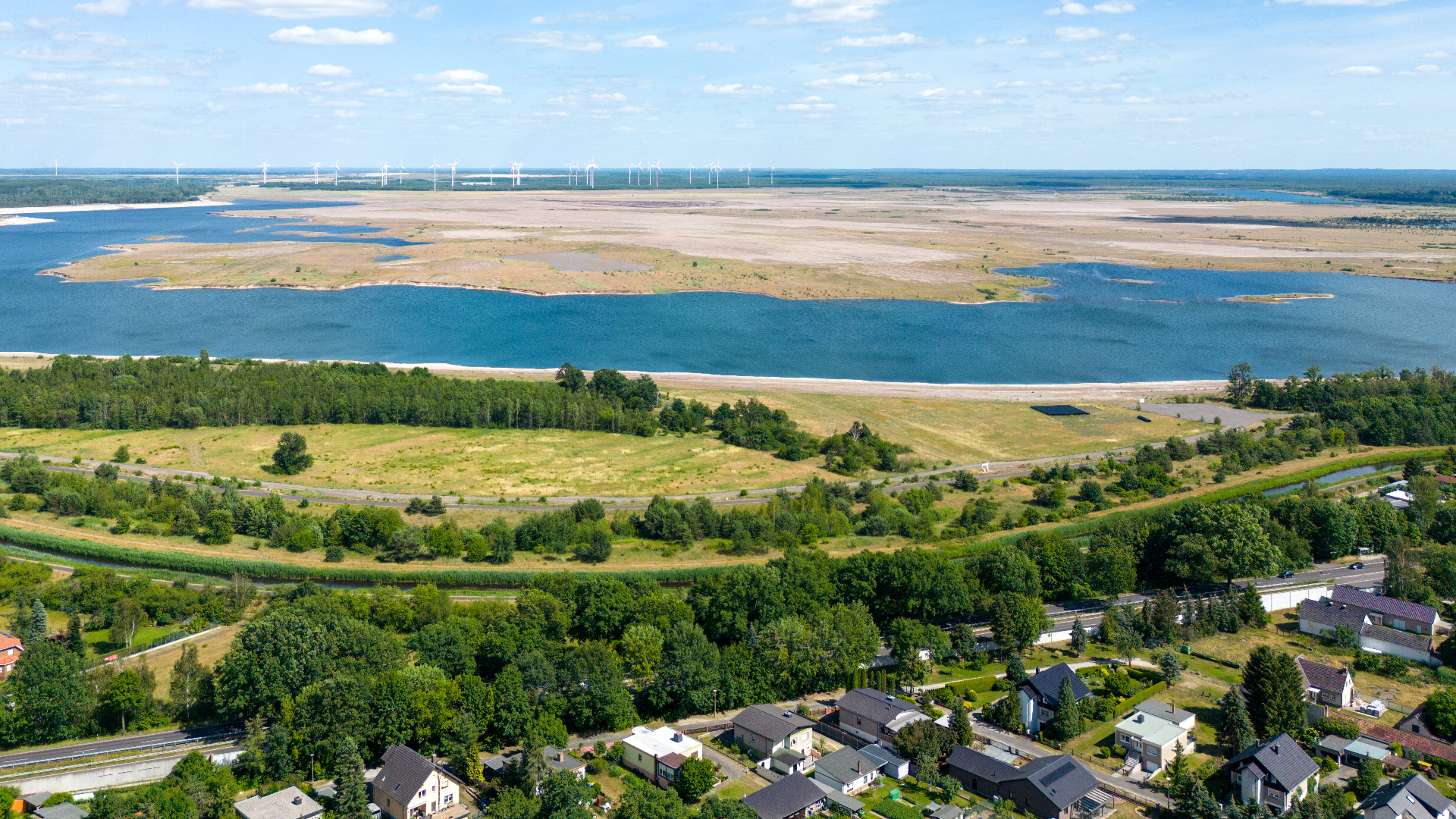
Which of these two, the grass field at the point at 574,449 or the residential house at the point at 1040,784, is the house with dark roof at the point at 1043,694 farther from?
the grass field at the point at 574,449

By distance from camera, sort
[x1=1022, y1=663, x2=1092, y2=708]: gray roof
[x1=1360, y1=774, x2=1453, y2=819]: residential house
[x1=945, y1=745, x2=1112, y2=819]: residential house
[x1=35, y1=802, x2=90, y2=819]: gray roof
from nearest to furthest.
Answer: [x1=35, y1=802, x2=90, y2=819]: gray roof
[x1=1360, y1=774, x2=1453, y2=819]: residential house
[x1=945, y1=745, x2=1112, y2=819]: residential house
[x1=1022, y1=663, x2=1092, y2=708]: gray roof

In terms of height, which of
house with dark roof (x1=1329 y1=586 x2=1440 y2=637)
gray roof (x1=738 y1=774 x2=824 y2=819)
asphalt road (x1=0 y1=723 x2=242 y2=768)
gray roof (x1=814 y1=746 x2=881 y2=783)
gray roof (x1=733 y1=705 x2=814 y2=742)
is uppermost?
house with dark roof (x1=1329 y1=586 x2=1440 y2=637)

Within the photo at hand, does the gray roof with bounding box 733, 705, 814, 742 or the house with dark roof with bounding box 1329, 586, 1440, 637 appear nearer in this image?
the gray roof with bounding box 733, 705, 814, 742

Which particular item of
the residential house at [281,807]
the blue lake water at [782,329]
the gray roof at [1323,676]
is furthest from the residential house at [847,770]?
the blue lake water at [782,329]

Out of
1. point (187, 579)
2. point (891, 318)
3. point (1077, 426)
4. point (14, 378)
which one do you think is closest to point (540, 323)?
point (891, 318)

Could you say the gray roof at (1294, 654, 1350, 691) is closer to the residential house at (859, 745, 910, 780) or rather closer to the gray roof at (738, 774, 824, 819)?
the residential house at (859, 745, 910, 780)

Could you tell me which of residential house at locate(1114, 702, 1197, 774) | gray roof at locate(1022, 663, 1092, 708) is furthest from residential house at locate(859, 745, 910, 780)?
residential house at locate(1114, 702, 1197, 774)

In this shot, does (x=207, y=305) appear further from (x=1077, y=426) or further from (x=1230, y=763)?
(x=1230, y=763)

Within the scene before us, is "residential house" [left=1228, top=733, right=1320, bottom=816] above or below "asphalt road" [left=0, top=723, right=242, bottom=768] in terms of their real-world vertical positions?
above
